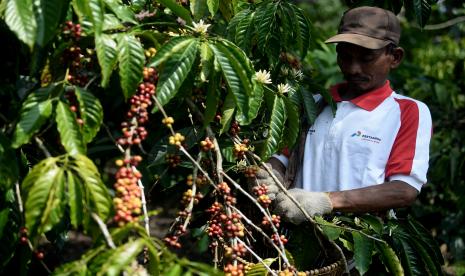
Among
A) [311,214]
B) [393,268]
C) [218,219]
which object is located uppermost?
[218,219]

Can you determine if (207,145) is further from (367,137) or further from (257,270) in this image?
(367,137)

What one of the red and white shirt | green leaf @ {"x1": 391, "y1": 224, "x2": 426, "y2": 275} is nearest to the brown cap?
the red and white shirt

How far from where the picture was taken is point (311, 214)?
243 centimetres

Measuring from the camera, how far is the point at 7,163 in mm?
1794

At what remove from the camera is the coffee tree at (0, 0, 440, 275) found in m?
1.68

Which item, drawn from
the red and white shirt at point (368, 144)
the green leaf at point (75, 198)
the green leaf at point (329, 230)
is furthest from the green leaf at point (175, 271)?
the red and white shirt at point (368, 144)

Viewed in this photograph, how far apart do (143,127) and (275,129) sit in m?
0.54

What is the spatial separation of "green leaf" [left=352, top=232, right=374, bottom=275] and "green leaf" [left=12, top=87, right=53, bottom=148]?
113 cm

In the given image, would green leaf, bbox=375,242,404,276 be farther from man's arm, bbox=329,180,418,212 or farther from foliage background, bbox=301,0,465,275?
foliage background, bbox=301,0,465,275

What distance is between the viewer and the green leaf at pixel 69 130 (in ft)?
5.76

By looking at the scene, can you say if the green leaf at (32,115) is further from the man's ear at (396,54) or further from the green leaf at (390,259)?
the man's ear at (396,54)

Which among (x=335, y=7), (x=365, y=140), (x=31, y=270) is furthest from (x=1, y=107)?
(x=335, y=7)

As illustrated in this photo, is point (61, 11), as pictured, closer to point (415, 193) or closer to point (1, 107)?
point (1, 107)

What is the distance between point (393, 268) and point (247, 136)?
2.34 feet
